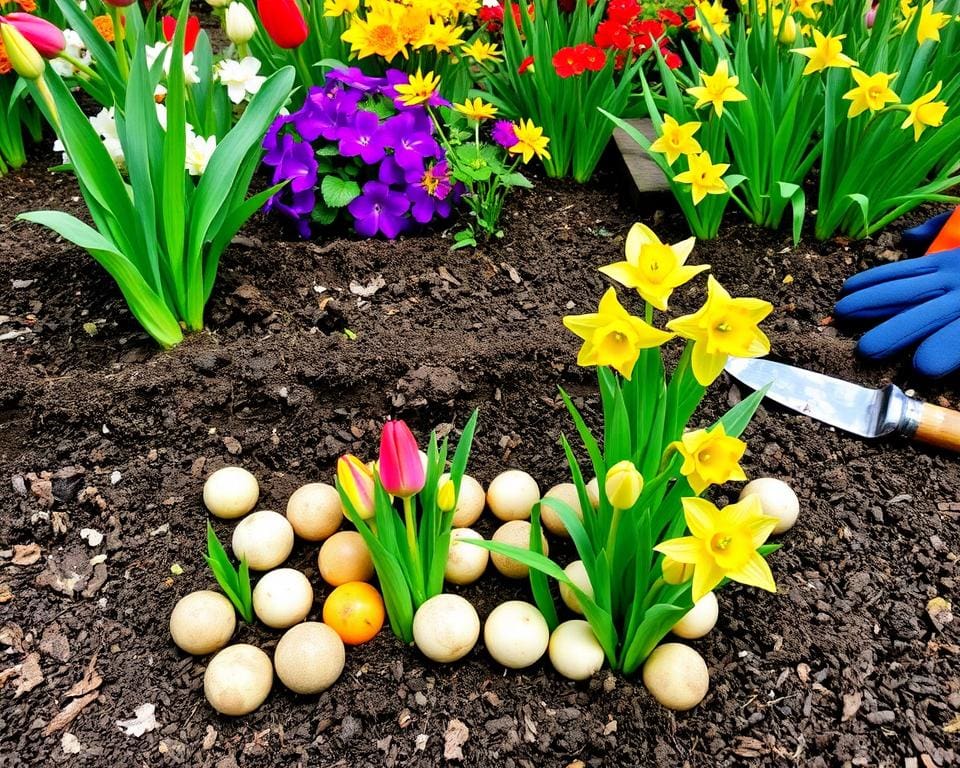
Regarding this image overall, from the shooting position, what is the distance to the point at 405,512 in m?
1.16

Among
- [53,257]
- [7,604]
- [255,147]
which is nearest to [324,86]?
[255,147]

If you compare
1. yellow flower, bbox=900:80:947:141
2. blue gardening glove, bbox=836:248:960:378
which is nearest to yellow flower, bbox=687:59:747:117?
yellow flower, bbox=900:80:947:141

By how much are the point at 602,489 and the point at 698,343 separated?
0.32 meters

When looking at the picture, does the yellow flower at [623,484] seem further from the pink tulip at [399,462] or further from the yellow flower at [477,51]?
the yellow flower at [477,51]

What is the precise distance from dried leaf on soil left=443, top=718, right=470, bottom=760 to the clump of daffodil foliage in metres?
0.21

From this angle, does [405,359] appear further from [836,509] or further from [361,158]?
[836,509]

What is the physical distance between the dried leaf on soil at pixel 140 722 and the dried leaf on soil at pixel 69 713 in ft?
0.20

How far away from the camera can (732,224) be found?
6.93ft

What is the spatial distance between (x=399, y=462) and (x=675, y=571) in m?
0.37

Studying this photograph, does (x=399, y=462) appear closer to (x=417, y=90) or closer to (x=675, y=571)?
(x=675, y=571)

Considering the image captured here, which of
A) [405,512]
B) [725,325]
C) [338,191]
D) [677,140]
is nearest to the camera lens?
[725,325]

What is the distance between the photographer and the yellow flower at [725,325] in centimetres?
80

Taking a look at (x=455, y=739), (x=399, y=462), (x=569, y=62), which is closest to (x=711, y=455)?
(x=399, y=462)

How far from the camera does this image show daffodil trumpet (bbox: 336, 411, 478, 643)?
1042 mm
